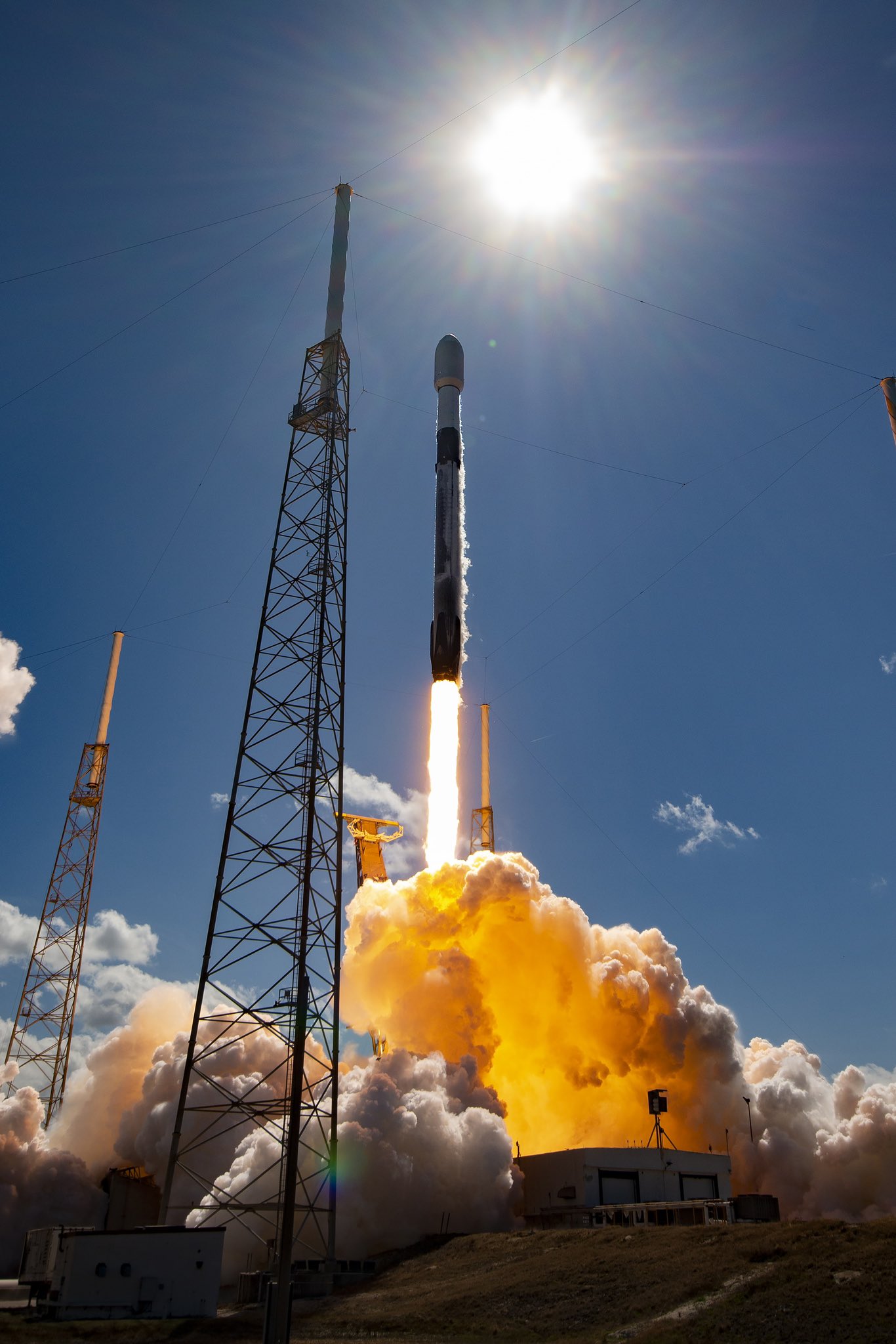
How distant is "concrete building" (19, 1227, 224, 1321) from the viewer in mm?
31922

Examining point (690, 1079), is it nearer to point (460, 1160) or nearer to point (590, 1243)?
point (460, 1160)

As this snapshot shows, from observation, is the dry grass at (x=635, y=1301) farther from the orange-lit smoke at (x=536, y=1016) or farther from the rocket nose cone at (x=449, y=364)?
the rocket nose cone at (x=449, y=364)

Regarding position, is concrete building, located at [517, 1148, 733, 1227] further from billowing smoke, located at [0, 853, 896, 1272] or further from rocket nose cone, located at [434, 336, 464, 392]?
rocket nose cone, located at [434, 336, 464, 392]

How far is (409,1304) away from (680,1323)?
11328 mm

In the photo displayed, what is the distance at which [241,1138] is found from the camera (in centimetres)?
5341

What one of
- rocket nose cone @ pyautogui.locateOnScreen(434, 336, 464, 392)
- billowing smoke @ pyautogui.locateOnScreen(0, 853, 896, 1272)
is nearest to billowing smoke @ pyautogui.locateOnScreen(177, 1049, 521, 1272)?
billowing smoke @ pyautogui.locateOnScreen(0, 853, 896, 1272)

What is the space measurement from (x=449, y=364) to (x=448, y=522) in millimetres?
11035

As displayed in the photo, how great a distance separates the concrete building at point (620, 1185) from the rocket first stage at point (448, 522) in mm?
24369

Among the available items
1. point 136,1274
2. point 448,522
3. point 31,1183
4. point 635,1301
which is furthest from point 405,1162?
point 448,522

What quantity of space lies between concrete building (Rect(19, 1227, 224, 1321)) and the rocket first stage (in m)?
27.7

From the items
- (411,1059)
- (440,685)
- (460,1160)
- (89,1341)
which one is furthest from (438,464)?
(89,1341)

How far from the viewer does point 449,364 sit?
60125 millimetres

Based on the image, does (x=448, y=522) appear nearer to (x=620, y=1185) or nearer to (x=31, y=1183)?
(x=620, y=1185)

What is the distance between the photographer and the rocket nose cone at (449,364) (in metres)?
59.9
